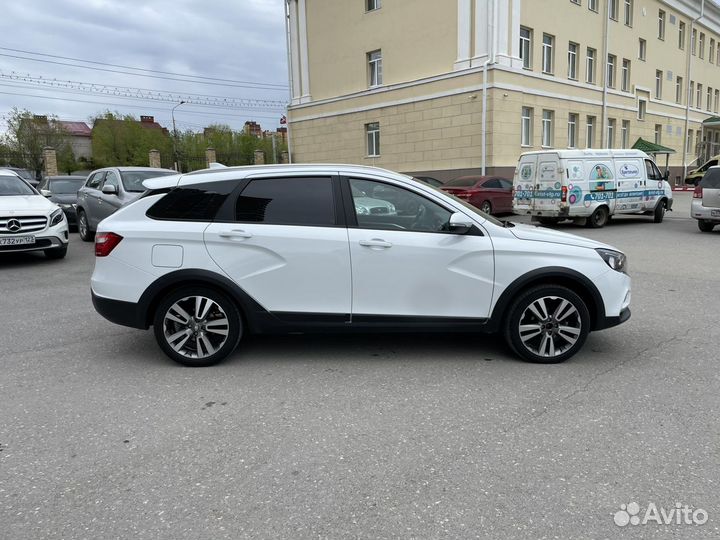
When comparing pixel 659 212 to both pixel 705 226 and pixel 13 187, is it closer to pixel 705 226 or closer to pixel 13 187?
pixel 705 226

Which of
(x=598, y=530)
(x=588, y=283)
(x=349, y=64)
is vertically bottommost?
(x=598, y=530)

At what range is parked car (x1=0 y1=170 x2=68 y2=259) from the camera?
9.21 metres

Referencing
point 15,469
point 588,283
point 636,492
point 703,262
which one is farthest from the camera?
point 703,262

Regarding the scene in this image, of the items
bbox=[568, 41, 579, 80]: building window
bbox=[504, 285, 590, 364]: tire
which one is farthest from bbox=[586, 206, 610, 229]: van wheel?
bbox=[568, 41, 579, 80]: building window

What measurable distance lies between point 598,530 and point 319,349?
3.01 metres

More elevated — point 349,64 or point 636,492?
point 349,64

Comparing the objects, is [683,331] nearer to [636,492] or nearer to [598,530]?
[636,492]

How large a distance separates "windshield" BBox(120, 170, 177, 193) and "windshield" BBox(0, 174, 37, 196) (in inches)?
66.5

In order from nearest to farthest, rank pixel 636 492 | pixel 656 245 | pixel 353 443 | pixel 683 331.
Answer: pixel 636 492, pixel 353 443, pixel 683 331, pixel 656 245

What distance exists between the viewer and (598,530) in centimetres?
252

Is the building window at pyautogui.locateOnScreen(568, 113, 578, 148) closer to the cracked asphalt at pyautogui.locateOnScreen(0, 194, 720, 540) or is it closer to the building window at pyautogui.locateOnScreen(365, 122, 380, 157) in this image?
the building window at pyautogui.locateOnScreen(365, 122, 380, 157)

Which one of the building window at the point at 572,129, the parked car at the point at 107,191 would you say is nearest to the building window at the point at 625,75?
the building window at the point at 572,129

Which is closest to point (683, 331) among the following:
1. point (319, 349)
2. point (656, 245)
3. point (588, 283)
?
point (588, 283)

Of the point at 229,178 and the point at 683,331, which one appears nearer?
the point at 229,178
